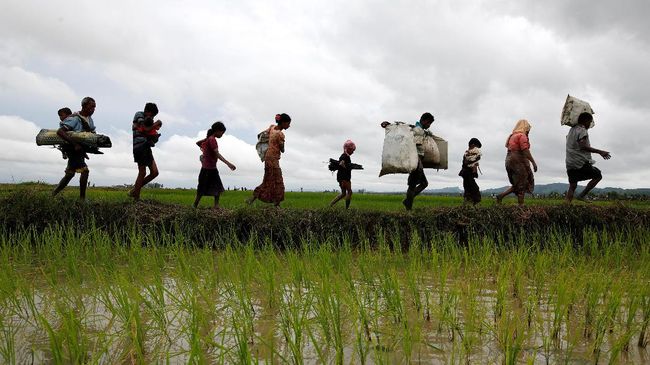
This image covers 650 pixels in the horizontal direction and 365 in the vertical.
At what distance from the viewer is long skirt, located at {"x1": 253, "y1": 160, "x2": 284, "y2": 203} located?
7.27 metres

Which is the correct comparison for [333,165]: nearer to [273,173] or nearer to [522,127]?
[273,173]

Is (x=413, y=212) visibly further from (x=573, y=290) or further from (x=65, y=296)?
(x=65, y=296)

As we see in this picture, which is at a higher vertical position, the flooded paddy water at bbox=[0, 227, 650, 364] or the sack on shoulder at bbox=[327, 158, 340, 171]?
the sack on shoulder at bbox=[327, 158, 340, 171]

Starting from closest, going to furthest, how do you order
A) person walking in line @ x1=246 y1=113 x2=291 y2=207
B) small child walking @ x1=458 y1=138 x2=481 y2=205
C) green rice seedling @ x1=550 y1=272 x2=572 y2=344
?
green rice seedling @ x1=550 y1=272 x2=572 y2=344 < person walking in line @ x1=246 y1=113 x2=291 y2=207 < small child walking @ x1=458 y1=138 x2=481 y2=205

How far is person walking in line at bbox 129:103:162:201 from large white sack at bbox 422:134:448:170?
411 cm

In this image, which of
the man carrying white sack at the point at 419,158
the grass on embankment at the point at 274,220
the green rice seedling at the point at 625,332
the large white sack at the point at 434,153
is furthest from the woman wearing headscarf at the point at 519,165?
the green rice seedling at the point at 625,332

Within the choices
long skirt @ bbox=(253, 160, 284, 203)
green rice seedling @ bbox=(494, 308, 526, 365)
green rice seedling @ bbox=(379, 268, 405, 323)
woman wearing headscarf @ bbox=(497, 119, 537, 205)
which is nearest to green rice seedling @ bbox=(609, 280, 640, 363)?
green rice seedling @ bbox=(494, 308, 526, 365)

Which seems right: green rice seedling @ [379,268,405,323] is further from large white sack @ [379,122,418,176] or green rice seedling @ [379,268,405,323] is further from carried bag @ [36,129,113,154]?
carried bag @ [36,129,113,154]

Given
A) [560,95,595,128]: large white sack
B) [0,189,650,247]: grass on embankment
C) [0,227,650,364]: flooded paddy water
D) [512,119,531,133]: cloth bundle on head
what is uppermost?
[560,95,595,128]: large white sack

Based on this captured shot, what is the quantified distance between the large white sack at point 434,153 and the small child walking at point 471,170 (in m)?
0.64

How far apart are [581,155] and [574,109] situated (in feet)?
2.50

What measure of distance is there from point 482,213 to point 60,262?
455 cm

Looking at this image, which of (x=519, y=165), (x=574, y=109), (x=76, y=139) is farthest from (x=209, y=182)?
(x=574, y=109)

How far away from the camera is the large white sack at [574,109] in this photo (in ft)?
23.6
